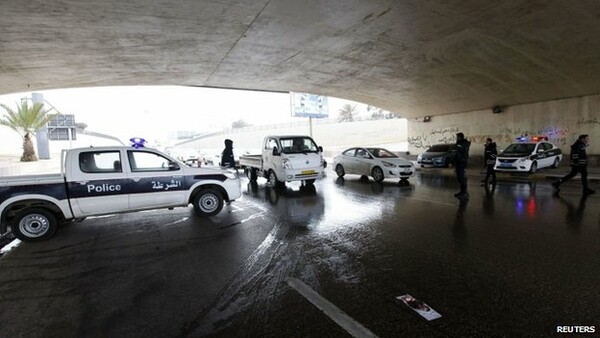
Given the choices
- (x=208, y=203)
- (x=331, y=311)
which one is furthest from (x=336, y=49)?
(x=331, y=311)

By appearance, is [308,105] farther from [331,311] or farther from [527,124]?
[331,311]

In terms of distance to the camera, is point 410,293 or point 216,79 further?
point 216,79

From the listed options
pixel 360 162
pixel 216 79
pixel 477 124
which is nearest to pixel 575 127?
pixel 477 124

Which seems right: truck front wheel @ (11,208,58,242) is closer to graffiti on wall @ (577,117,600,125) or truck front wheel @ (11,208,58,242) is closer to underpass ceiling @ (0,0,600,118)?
underpass ceiling @ (0,0,600,118)

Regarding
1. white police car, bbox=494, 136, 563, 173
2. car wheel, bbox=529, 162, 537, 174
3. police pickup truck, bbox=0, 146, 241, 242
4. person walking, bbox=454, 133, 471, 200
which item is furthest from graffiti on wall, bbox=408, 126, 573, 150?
police pickup truck, bbox=0, 146, 241, 242

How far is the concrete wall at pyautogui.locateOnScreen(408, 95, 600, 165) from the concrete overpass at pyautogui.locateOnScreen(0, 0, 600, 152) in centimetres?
7

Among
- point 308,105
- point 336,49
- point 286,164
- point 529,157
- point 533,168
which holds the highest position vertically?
point 308,105

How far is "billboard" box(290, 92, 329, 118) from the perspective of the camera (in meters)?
31.0

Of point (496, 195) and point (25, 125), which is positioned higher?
point (25, 125)

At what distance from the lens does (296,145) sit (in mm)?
12898

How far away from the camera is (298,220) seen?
304 inches

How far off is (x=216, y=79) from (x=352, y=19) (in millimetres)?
9093

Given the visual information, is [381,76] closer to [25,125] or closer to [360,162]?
[360,162]

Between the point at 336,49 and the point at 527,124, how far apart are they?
13.5 metres
